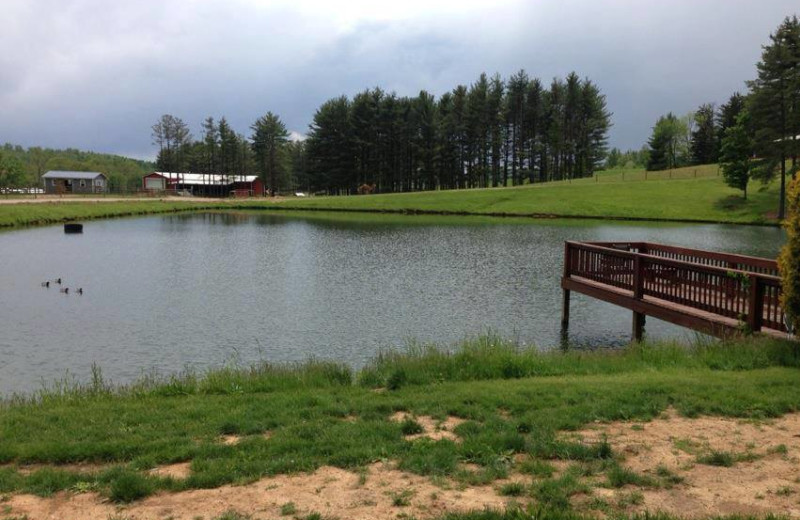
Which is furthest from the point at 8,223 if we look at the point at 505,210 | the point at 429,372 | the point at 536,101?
the point at 536,101

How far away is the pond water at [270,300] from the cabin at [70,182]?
78016 millimetres

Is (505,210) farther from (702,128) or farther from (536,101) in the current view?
(702,128)


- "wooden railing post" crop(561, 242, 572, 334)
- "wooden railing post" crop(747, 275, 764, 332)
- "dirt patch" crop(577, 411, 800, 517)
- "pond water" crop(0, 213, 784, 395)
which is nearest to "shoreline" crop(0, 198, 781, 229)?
"pond water" crop(0, 213, 784, 395)

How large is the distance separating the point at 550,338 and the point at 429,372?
26.1 feet

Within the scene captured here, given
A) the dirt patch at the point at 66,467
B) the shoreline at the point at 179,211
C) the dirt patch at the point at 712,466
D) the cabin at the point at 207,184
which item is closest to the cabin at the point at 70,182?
the cabin at the point at 207,184

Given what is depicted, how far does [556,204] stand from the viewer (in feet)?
246

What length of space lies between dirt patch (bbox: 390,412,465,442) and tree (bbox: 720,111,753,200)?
7032 cm

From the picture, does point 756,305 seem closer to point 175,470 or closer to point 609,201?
point 175,470

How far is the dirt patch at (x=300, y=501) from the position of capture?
5227mm

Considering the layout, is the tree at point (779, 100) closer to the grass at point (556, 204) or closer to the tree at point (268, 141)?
the grass at point (556, 204)

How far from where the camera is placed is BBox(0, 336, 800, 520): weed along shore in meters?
5.36

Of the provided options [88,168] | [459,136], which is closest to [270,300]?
[459,136]

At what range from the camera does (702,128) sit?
11856 centimetres

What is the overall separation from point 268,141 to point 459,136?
40.0 m
